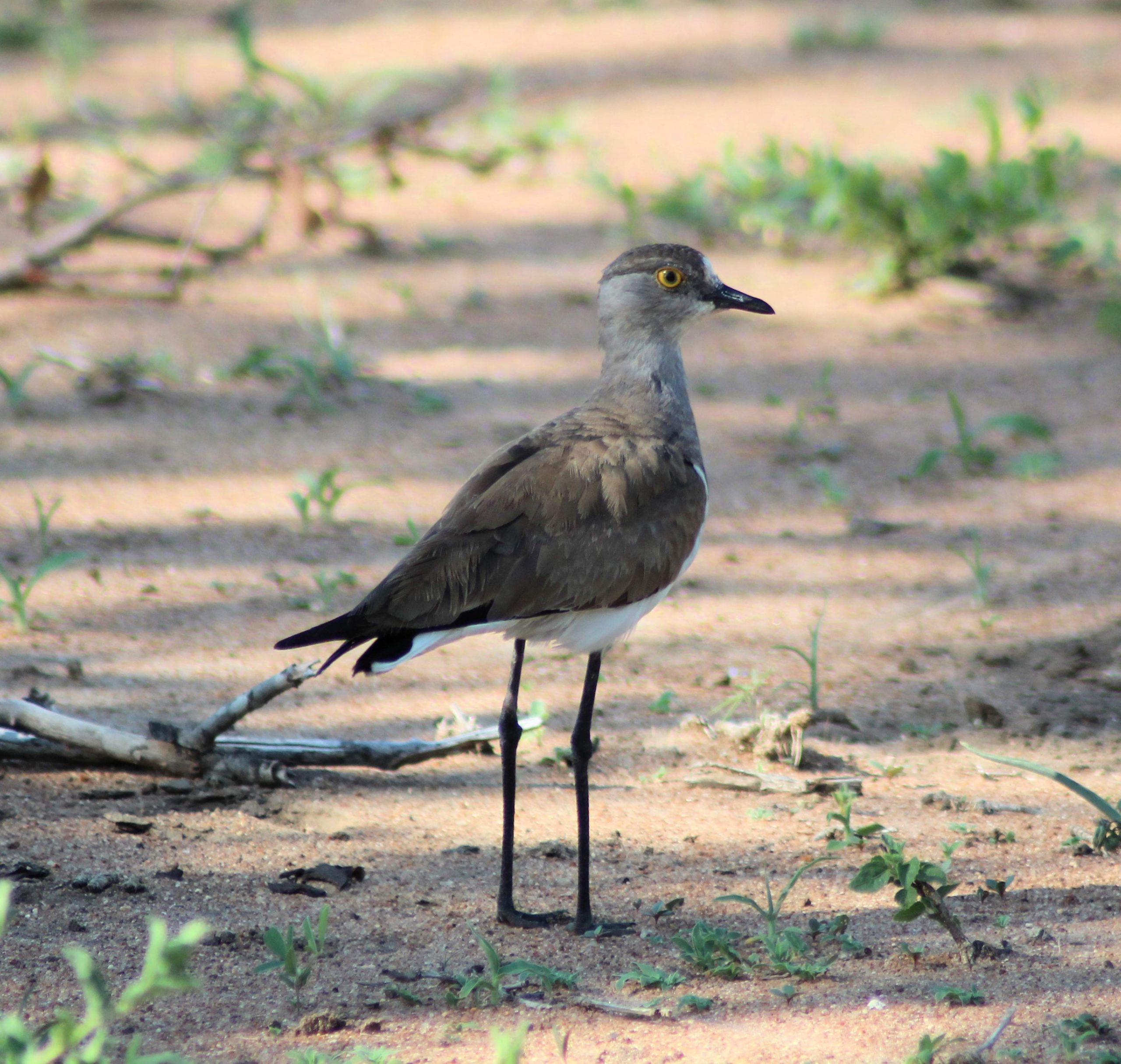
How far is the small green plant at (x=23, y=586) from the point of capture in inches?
183

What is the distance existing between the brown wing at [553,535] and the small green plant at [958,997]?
1.20 metres

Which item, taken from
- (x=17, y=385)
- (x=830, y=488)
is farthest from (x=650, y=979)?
(x=17, y=385)

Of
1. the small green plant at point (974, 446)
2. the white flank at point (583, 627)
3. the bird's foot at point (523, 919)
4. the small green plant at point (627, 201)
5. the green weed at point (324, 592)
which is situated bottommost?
the bird's foot at point (523, 919)

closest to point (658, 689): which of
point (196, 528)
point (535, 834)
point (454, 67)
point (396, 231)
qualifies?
point (535, 834)

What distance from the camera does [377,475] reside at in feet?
20.0

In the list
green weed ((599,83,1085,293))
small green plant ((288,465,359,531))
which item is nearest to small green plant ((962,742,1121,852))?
small green plant ((288,465,359,531))

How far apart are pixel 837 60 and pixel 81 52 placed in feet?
17.5

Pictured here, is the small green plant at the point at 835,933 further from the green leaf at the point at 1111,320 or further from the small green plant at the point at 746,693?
the green leaf at the point at 1111,320

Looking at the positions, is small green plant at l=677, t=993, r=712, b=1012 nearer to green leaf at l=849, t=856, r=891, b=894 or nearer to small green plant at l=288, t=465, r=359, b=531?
green leaf at l=849, t=856, r=891, b=894

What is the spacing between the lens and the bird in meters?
3.38

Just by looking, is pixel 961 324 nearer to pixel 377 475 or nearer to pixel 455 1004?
pixel 377 475

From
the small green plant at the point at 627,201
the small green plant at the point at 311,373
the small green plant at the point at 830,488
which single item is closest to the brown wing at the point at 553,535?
the small green plant at the point at 830,488

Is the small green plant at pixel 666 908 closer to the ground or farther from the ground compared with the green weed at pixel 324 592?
closer to the ground

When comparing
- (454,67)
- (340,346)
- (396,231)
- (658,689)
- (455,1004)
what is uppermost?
(454,67)
